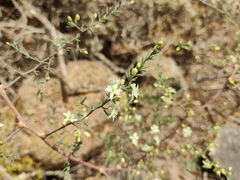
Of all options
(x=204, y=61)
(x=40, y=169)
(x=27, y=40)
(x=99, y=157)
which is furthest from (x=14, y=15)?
(x=204, y=61)

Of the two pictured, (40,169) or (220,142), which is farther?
(220,142)

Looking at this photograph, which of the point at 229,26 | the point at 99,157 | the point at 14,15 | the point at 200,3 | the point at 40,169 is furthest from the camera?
the point at 229,26

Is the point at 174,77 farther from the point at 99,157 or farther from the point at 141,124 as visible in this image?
the point at 99,157

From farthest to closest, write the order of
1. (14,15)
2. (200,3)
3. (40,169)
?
(200,3) < (14,15) < (40,169)

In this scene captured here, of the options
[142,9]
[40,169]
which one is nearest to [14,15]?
[142,9]

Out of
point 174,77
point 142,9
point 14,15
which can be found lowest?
point 174,77

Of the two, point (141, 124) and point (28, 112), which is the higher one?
point (28, 112)

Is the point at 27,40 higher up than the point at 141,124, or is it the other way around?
the point at 27,40

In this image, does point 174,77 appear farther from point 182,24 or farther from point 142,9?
point 142,9

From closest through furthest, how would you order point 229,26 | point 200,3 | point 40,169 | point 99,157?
1. point 40,169
2. point 99,157
3. point 200,3
4. point 229,26
